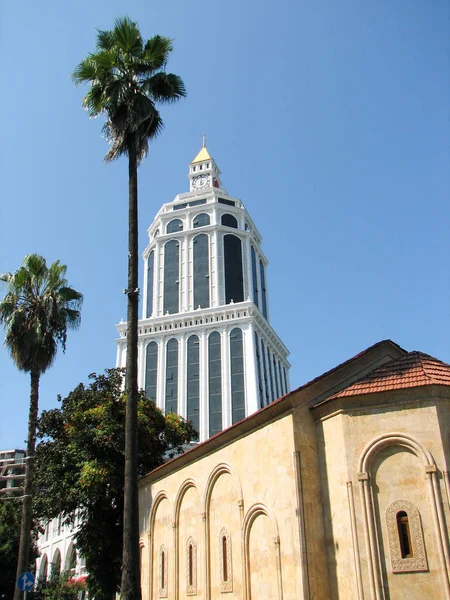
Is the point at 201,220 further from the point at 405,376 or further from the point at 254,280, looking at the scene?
the point at 405,376

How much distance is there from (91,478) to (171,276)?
62.0 m

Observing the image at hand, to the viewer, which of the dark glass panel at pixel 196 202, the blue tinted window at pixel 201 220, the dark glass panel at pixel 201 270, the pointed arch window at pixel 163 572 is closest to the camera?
the pointed arch window at pixel 163 572

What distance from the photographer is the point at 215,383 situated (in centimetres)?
7712

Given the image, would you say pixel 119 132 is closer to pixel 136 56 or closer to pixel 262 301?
pixel 136 56

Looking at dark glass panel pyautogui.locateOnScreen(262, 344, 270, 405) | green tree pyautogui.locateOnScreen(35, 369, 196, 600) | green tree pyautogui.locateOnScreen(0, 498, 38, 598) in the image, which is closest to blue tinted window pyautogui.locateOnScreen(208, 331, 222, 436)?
dark glass panel pyautogui.locateOnScreen(262, 344, 270, 405)

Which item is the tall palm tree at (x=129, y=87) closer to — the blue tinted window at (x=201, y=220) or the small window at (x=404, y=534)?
the small window at (x=404, y=534)

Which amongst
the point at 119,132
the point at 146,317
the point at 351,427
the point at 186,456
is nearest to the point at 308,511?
the point at 351,427

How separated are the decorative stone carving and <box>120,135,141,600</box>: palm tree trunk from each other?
6386mm

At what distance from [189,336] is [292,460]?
64.9m

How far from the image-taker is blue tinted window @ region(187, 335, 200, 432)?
75.6 m

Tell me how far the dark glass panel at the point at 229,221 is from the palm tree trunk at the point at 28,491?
68.8m

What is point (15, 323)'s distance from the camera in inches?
1014

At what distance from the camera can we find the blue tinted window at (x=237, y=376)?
74831 millimetres

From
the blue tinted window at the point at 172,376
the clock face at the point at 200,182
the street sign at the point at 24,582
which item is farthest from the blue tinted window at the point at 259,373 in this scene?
the street sign at the point at 24,582
